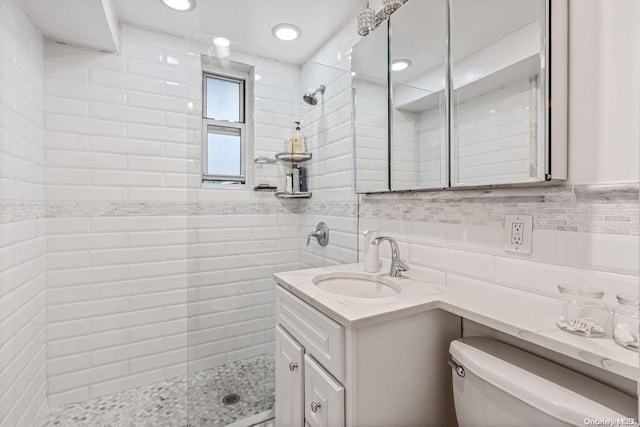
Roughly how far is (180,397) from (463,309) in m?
1.81

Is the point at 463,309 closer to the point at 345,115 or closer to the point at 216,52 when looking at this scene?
the point at 345,115

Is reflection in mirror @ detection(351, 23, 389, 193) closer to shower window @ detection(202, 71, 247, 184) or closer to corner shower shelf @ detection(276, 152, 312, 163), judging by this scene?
corner shower shelf @ detection(276, 152, 312, 163)

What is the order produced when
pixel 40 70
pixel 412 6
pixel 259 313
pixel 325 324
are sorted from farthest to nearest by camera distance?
pixel 259 313, pixel 40 70, pixel 412 6, pixel 325 324

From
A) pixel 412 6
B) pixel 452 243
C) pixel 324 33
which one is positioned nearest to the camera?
pixel 452 243

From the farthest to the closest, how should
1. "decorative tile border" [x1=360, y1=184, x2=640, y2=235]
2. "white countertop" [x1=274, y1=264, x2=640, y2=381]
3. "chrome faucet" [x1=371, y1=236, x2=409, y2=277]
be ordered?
"chrome faucet" [x1=371, y1=236, x2=409, y2=277] < "decorative tile border" [x1=360, y1=184, x2=640, y2=235] < "white countertop" [x1=274, y1=264, x2=640, y2=381]

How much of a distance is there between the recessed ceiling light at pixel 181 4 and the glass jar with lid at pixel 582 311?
2122 mm

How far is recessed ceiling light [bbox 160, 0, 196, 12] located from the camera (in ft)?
5.49

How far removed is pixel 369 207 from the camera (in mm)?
1701

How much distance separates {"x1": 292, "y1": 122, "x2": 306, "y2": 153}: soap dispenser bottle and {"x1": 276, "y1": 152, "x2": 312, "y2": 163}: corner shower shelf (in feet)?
0.09

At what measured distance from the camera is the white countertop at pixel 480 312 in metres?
0.66

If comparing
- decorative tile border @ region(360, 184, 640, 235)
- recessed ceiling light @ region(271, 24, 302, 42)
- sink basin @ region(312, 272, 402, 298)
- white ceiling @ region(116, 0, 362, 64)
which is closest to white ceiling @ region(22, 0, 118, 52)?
white ceiling @ region(116, 0, 362, 64)

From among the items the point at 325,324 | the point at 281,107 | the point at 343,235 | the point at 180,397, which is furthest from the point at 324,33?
the point at 180,397

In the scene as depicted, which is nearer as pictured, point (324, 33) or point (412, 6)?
point (412, 6)

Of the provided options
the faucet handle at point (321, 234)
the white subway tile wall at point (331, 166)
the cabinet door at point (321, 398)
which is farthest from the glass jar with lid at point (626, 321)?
the faucet handle at point (321, 234)
